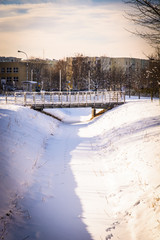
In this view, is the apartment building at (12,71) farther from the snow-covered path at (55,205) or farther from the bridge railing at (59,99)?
the snow-covered path at (55,205)

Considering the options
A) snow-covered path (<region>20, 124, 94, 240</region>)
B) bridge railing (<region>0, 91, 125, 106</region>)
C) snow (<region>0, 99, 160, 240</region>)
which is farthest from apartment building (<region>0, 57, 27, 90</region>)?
snow-covered path (<region>20, 124, 94, 240</region>)

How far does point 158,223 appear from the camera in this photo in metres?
4.70

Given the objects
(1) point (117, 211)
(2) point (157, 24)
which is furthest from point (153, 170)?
(2) point (157, 24)

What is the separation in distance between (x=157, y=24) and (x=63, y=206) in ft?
21.8

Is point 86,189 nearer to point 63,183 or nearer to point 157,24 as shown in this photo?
point 63,183

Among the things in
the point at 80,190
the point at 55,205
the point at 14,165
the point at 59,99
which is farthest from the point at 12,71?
the point at 55,205

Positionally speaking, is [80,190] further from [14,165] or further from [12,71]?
[12,71]

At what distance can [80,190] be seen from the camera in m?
7.42

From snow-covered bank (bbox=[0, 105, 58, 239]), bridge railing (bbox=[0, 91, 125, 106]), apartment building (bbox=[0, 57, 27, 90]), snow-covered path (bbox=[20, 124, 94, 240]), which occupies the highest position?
apartment building (bbox=[0, 57, 27, 90])

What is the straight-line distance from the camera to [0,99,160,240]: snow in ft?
16.8

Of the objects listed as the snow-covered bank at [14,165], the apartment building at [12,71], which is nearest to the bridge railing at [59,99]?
the snow-covered bank at [14,165]

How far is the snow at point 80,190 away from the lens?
5.13m

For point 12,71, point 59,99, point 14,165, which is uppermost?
point 12,71

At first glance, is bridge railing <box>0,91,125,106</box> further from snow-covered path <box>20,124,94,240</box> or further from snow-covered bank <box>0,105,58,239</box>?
snow-covered path <box>20,124,94,240</box>
